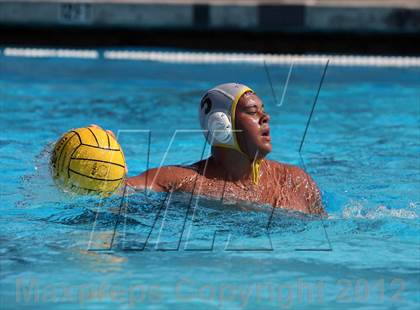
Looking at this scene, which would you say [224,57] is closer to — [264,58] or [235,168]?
[264,58]

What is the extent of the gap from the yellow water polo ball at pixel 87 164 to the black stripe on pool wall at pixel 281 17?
470 centimetres

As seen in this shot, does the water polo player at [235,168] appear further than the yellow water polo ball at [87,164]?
Yes

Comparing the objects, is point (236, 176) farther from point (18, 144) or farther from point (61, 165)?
point (18, 144)

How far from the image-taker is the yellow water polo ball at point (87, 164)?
3969mm

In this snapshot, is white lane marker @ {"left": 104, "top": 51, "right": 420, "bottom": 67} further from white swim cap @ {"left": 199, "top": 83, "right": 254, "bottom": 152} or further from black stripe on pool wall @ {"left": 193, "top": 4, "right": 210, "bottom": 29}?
white swim cap @ {"left": 199, "top": 83, "right": 254, "bottom": 152}

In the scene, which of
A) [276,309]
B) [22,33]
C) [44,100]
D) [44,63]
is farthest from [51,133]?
[276,309]

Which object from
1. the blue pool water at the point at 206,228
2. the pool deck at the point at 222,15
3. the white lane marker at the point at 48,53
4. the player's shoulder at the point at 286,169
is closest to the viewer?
the blue pool water at the point at 206,228

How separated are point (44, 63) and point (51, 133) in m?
2.15

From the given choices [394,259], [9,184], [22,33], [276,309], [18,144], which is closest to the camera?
[276,309]

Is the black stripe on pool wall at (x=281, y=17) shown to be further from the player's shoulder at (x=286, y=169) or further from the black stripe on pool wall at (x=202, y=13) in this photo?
the player's shoulder at (x=286, y=169)

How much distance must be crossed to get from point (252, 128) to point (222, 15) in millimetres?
4535

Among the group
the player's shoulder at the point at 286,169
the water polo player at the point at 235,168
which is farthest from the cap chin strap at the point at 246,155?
the player's shoulder at the point at 286,169

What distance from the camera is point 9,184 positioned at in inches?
197

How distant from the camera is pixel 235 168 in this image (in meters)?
4.34
